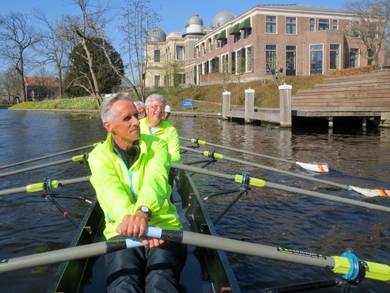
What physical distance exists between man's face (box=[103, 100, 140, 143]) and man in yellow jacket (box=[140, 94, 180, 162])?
9.88 feet

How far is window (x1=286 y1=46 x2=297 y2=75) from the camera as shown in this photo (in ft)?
155

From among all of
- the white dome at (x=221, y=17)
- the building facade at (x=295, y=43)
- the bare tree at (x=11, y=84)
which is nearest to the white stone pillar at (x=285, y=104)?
the building facade at (x=295, y=43)

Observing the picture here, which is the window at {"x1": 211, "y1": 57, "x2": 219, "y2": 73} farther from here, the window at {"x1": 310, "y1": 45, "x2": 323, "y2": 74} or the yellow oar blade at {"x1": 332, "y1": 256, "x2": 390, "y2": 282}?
the yellow oar blade at {"x1": 332, "y1": 256, "x2": 390, "y2": 282}

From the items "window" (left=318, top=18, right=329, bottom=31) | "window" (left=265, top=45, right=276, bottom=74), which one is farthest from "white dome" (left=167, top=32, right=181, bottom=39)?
"window" (left=318, top=18, right=329, bottom=31)

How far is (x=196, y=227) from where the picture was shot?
→ 5.07 metres

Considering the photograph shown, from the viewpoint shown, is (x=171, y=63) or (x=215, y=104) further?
(x=171, y=63)

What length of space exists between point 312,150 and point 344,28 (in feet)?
121

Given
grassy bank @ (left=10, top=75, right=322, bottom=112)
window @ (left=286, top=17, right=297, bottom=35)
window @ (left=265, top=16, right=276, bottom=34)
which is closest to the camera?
grassy bank @ (left=10, top=75, right=322, bottom=112)

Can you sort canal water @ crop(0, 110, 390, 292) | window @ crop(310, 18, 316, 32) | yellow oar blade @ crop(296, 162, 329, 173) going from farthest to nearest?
window @ crop(310, 18, 316, 32) < yellow oar blade @ crop(296, 162, 329, 173) < canal water @ crop(0, 110, 390, 292)

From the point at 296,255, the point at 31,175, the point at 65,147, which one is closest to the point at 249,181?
the point at 296,255

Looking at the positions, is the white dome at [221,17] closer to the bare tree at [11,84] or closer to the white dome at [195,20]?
the white dome at [195,20]

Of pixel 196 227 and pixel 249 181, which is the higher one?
pixel 249 181

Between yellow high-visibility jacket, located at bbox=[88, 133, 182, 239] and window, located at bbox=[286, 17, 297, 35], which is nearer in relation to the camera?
yellow high-visibility jacket, located at bbox=[88, 133, 182, 239]

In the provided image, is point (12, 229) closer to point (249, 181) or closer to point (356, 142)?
point (249, 181)
